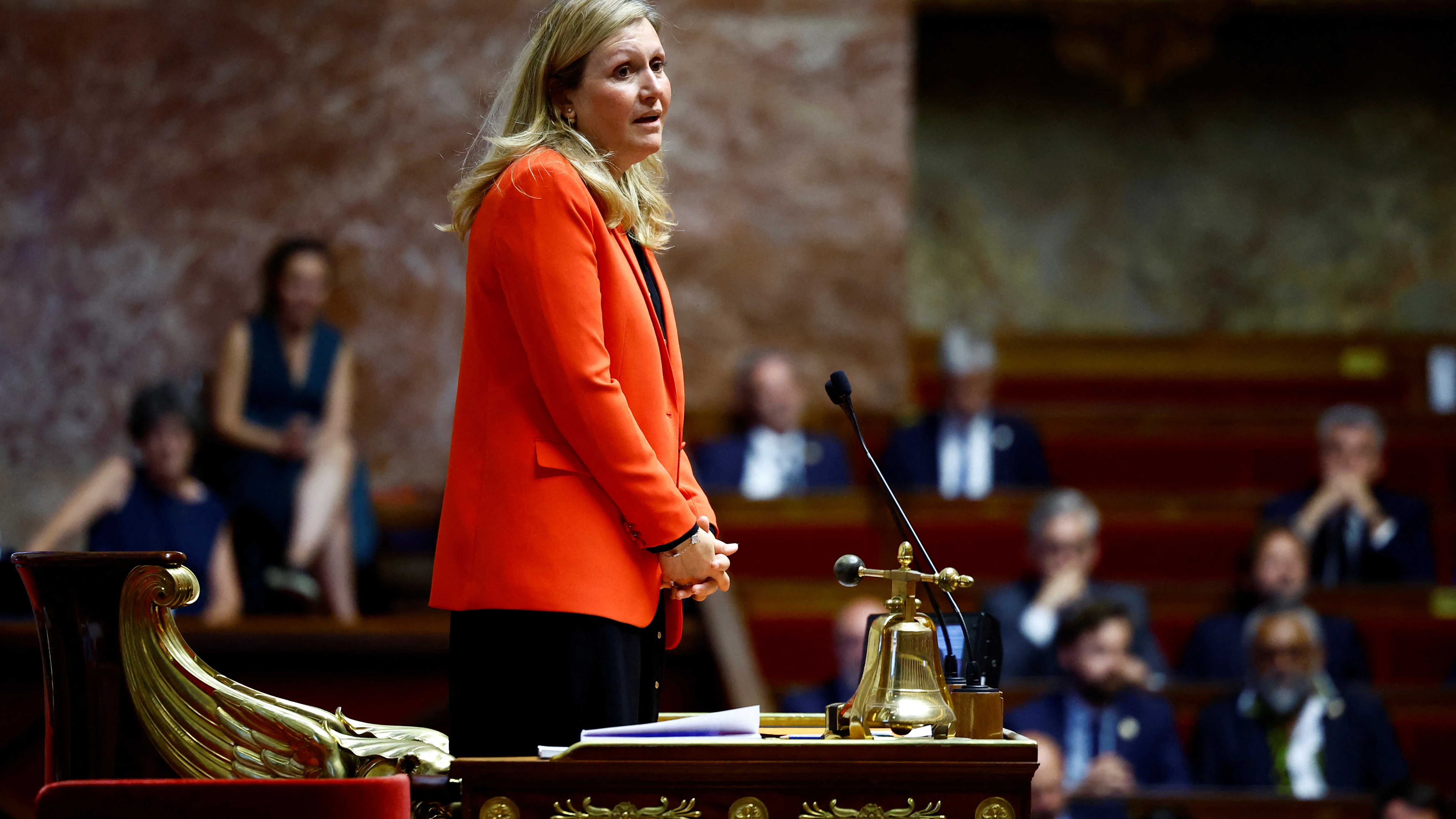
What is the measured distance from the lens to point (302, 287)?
4723mm

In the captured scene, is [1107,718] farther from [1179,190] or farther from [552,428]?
[1179,190]

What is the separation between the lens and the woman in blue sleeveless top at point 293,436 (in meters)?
4.48

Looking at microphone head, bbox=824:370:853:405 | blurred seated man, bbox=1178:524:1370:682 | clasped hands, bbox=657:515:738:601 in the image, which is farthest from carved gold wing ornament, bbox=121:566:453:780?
blurred seated man, bbox=1178:524:1370:682

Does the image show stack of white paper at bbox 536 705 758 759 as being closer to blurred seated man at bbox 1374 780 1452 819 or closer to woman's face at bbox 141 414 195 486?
blurred seated man at bbox 1374 780 1452 819

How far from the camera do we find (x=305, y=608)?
14.2 ft

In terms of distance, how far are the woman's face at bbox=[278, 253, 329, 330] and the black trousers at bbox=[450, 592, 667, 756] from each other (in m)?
3.08

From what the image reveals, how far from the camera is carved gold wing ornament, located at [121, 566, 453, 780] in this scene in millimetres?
1761

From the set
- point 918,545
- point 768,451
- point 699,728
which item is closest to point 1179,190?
point 768,451

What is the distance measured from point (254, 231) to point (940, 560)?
95.2 inches

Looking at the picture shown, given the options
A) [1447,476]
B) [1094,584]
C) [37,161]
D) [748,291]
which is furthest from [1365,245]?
[37,161]

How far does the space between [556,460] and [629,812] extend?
0.36 metres

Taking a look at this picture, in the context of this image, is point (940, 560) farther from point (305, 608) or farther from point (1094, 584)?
point (305, 608)

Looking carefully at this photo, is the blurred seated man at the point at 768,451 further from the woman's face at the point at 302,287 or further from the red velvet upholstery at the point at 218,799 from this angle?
the red velvet upholstery at the point at 218,799

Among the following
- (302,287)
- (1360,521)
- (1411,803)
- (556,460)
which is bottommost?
(1411,803)
